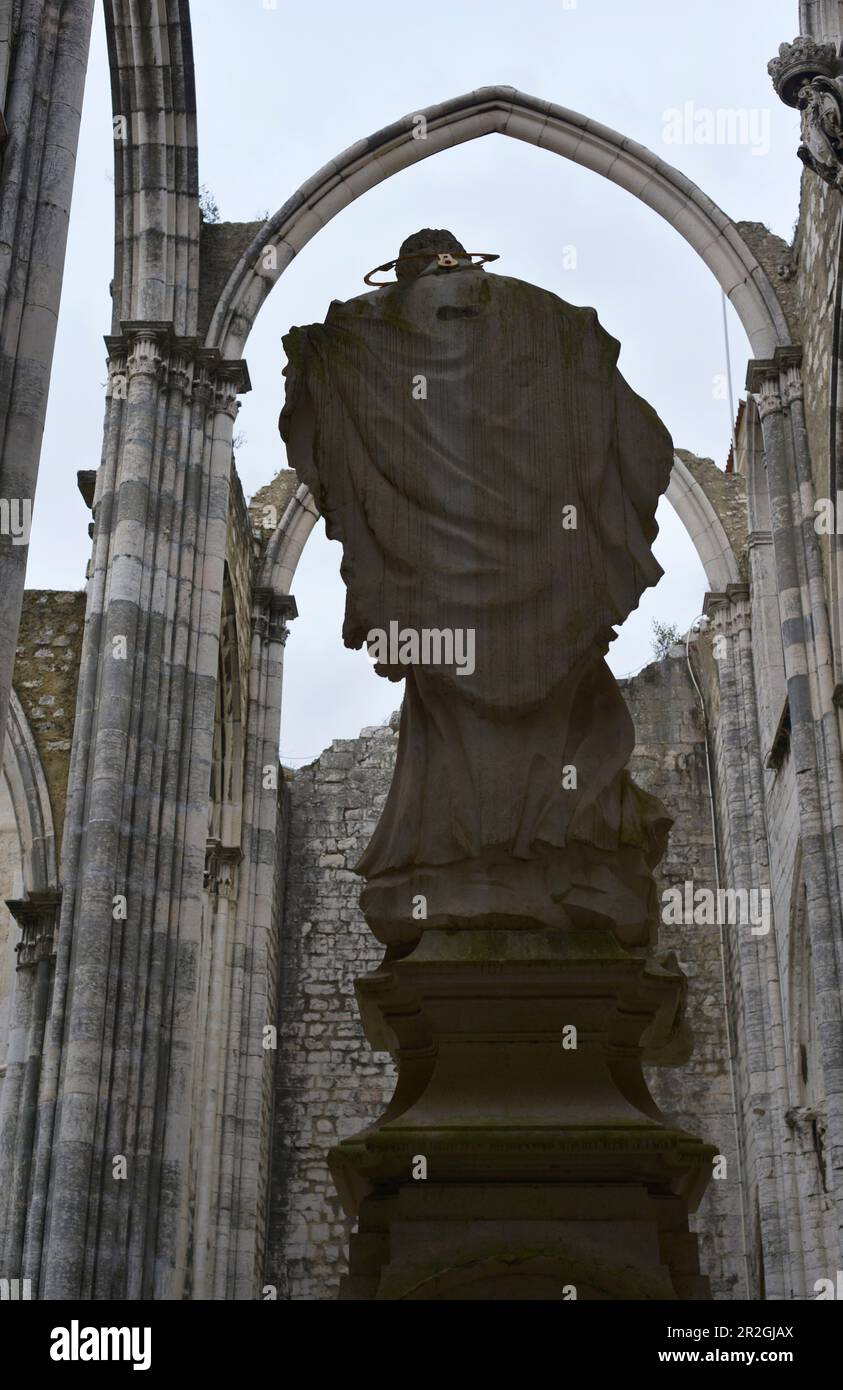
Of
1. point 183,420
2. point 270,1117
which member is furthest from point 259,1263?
point 183,420

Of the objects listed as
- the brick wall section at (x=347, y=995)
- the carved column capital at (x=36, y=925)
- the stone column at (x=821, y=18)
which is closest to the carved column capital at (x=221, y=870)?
the carved column capital at (x=36, y=925)

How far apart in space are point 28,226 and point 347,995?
1086 centimetres

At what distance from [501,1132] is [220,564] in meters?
7.67

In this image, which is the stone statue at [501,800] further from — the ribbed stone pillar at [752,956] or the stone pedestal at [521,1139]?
the ribbed stone pillar at [752,956]

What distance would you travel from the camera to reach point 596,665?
3762 mm

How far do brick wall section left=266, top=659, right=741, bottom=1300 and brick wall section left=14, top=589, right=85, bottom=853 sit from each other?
14.3 feet

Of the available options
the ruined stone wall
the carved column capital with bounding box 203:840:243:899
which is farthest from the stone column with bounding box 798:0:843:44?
the ruined stone wall

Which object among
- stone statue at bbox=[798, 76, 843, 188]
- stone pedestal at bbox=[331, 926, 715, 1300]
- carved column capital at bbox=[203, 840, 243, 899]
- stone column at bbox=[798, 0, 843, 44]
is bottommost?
stone pedestal at bbox=[331, 926, 715, 1300]

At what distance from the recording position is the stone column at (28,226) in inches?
205

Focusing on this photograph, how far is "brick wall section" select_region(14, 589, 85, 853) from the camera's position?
1168 cm

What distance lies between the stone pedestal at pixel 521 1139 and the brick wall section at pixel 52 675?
8480 mm

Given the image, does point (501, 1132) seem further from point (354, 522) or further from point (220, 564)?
point (220, 564)

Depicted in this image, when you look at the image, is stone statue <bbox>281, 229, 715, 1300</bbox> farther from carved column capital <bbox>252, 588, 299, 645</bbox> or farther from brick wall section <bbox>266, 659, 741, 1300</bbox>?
brick wall section <bbox>266, 659, 741, 1300</bbox>

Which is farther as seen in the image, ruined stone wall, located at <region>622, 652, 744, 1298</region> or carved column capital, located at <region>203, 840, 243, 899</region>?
ruined stone wall, located at <region>622, 652, 744, 1298</region>
